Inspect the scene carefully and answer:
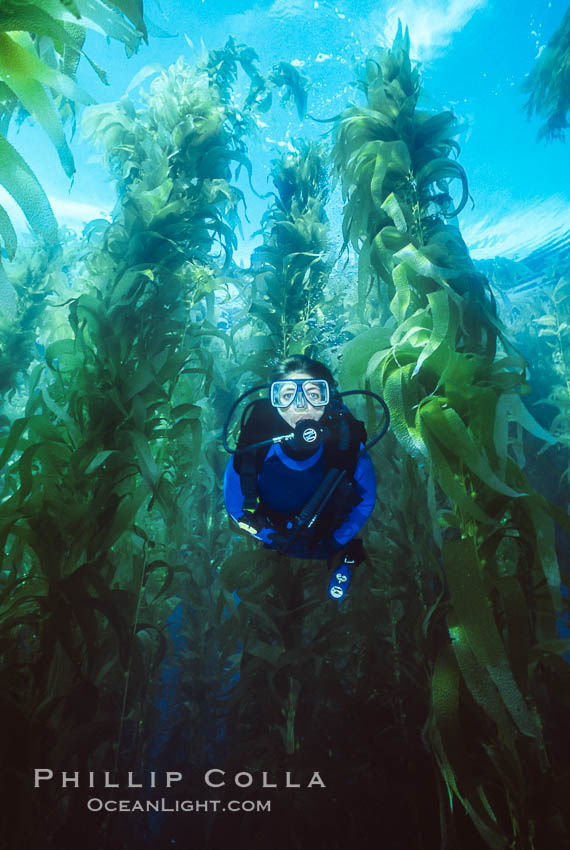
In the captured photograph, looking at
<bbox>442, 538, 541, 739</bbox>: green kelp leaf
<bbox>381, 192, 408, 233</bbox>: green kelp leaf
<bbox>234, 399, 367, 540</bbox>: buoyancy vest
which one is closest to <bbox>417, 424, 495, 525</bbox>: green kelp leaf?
<bbox>442, 538, 541, 739</bbox>: green kelp leaf

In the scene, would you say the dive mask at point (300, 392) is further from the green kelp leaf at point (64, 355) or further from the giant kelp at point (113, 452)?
the green kelp leaf at point (64, 355)

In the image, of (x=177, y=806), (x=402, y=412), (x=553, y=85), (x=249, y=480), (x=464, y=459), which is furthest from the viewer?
(x=553, y=85)

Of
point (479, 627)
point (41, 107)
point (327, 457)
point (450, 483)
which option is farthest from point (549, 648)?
point (41, 107)

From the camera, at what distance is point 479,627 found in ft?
4.58

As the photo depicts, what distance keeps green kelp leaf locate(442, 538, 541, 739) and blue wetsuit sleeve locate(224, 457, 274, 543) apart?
102cm

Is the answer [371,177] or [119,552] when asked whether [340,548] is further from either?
[371,177]

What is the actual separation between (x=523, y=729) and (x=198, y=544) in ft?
10.7

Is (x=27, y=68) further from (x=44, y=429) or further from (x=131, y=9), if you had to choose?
(x=44, y=429)

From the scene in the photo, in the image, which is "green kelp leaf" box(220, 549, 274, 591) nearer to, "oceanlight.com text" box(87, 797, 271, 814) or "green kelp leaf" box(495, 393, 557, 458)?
"oceanlight.com text" box(87, 797, 271, 814)

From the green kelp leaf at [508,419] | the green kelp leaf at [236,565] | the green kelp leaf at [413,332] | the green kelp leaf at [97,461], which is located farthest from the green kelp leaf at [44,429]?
the green kelp leaf at [508,419]

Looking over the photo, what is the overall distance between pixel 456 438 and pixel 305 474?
3.23 ft

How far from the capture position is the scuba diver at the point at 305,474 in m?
2.09

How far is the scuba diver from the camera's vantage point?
2.09m

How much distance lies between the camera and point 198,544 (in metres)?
3.97
